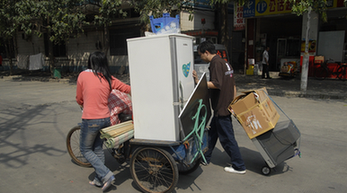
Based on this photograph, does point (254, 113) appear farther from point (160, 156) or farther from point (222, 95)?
point (160, 156)

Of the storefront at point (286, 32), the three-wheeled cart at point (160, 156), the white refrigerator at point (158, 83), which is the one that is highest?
the storefront at point (286, 32)

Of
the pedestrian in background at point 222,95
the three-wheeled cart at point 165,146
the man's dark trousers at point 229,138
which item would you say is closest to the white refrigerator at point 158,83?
the three-wheeled cart at point 165,146

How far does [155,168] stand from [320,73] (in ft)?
42.9

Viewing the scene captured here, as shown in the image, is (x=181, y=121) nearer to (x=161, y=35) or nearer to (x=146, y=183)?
(x=161, y=35)

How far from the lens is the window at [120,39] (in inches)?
722

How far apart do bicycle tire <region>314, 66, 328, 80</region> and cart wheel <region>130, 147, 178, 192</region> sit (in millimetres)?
12720

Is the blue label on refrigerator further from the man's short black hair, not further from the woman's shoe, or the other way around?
the woman's shoe

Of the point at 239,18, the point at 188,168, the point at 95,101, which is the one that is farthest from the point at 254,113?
the point at 239,18

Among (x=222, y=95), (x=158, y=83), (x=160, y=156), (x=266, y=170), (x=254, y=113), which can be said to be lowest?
(x=266, y=170)

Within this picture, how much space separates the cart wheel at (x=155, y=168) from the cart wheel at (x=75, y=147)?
1193 mm

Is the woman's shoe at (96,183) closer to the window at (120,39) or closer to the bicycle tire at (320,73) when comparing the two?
the bicycle tire at (320,73)

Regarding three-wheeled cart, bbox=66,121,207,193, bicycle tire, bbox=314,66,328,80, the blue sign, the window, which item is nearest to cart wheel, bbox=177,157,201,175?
three-wheeled cart, bbox=66,121,207,193

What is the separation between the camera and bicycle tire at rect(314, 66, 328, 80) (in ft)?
44.0

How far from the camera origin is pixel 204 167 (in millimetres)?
4090
